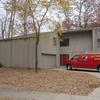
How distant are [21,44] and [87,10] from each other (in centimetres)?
2167

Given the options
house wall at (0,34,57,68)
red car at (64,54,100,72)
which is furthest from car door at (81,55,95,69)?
house wall at (0,34,57,68)

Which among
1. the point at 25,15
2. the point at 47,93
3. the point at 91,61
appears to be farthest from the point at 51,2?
the point at 47,93

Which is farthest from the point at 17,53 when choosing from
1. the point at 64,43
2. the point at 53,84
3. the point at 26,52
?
the point at 53,84

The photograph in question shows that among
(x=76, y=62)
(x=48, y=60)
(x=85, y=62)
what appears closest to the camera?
(x=85, y=62)

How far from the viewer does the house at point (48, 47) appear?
33.7 meters

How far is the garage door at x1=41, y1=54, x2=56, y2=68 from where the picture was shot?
34125 millimetres

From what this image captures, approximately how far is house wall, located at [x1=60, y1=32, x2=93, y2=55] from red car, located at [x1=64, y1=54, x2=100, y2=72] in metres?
4.61

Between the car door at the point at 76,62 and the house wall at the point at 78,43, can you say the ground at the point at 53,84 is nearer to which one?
the car door at the point at 76,62

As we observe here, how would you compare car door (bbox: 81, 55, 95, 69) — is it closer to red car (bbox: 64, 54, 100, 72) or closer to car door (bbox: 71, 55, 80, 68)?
red car (bbox: 64, 54, 100, 72)

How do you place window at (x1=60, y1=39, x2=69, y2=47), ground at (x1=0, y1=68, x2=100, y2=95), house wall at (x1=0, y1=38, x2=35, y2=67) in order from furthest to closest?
window at (x1=60, y1=39, x2=69, y2=47)
house wall at (x1=0, y1=38, x2=35, y2=67)
ground at (x1=0, y1=68, x2=100, y2=95)

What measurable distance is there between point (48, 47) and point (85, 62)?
6370mm

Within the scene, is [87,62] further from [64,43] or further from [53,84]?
[53,84]

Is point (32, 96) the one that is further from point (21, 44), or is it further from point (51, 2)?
point (21, 44)

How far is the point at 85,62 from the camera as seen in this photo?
30844 millimetres
